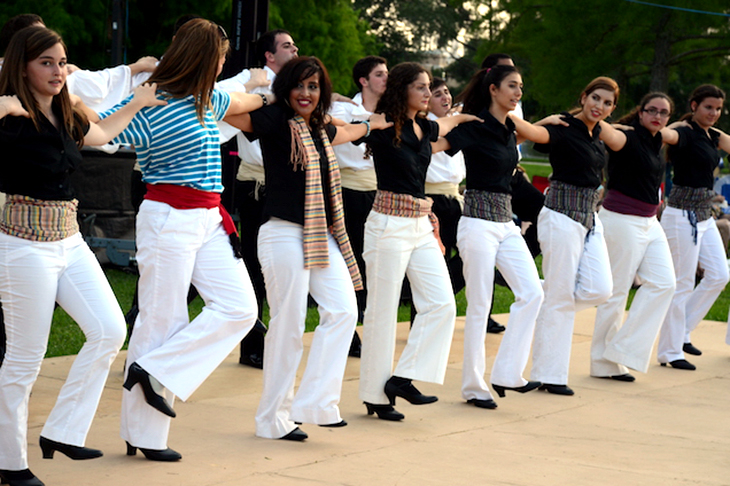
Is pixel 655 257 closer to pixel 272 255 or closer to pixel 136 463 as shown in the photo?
pixel 272 255

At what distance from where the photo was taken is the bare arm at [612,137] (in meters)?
7.39

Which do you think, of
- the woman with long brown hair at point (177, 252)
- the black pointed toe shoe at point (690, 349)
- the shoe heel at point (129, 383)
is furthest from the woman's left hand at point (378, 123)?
the black pointed toe shoe at point (690, 349)

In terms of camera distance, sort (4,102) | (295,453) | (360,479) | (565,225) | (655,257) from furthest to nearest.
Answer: (655,257) < (565,225) < (295,453) < (360,479) < (4,102)

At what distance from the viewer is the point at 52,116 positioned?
4492 millimetres

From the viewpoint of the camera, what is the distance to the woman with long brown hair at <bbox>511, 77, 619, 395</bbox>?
7078 millimetres

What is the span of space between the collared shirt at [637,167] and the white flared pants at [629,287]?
179 mm

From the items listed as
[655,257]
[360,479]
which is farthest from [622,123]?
[360,479]

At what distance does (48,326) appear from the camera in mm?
4508

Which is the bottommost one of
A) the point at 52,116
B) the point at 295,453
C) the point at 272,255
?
the point at 295,453

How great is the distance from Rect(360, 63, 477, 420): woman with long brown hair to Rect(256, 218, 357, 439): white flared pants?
0.61 meters

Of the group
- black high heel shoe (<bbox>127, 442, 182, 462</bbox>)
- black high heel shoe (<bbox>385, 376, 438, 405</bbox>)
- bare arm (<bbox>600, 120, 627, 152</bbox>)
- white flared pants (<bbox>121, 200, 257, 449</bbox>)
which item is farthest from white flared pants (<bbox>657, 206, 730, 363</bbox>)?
black high heel shoe (<bbox>127, 442, 182, 462</bbox>)

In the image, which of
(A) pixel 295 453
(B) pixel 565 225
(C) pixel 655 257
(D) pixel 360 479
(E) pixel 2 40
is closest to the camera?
(D) pixel 360 479

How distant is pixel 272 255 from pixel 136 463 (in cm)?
122

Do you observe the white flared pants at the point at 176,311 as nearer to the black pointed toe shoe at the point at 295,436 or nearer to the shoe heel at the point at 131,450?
the shoe heel at the point at 131,450
